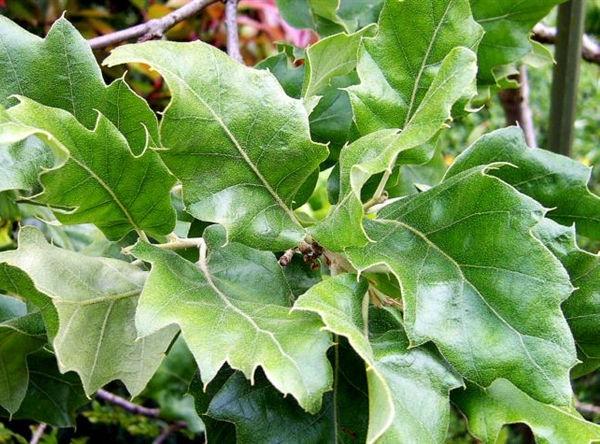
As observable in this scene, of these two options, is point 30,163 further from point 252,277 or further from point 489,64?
point 489,64

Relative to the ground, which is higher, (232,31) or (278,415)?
(232,31)

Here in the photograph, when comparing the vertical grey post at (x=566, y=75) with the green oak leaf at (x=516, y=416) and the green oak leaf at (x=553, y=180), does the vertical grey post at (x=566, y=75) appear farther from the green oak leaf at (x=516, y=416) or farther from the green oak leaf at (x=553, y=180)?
the green oak leaf at (x=516, y=416)

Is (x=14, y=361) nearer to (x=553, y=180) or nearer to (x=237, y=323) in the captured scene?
(x=237, y=323)

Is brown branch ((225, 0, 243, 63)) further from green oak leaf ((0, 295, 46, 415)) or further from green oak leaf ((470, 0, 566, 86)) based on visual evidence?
green oak leaf ((0, 295, 46, 415))

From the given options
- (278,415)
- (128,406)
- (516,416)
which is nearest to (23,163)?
(278,415)

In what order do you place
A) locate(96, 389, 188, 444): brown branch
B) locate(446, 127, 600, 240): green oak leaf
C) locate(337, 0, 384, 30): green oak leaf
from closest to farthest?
locate(446, 127, 600, 240): green oak leaf → locate(337, 0, 384, 30): green oak leaf → locate(96, 389, 188, 444): brown branch

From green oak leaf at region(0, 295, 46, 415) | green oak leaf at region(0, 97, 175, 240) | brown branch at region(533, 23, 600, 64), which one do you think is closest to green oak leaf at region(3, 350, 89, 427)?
green oak leaf at region(0, 295, 46, 415)
